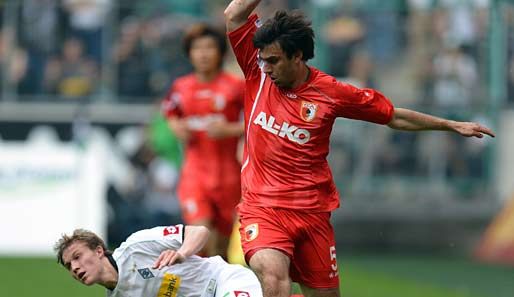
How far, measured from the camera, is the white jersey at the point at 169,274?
7.95 meters

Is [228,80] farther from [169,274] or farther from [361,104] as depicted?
[169,274]

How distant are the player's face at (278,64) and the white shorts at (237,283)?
4.24ft

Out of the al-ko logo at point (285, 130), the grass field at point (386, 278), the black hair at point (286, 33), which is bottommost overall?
the grass field at point (386, 278)

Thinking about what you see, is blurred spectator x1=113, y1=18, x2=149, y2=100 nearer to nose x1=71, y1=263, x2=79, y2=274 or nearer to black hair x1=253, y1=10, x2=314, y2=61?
black hair x1=253, y1=10, x2=314, y2=61

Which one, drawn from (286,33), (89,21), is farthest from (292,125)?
(89,21)

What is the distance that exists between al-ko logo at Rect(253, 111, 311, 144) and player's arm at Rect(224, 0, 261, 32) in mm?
629

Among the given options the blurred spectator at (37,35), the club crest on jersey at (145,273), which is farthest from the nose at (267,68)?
the blurred spectator at (37,35)

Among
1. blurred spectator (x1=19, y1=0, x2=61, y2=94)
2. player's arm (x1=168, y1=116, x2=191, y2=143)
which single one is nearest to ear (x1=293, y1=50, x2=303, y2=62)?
player's arm (x1=168, y1=116, x2=191, y2=143)

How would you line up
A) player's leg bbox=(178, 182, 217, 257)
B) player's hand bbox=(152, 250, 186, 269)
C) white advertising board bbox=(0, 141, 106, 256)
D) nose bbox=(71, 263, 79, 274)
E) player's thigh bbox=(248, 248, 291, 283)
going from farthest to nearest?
white advertising board bbox=(0, 141, 106, 256), player's leg bbox=(178, 182, 217, 257), player's thigh bbox=(248, 248, 291, 283), player's hand bbox=(152, 250, 186, 269), nose bbox=(71, 263, 79, 274)

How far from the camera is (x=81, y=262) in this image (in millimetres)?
7492

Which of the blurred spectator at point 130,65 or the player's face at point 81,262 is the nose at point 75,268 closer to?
the player's face at point 81,262

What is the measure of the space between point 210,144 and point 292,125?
374 cm

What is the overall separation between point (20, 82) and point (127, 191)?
8.39 ft

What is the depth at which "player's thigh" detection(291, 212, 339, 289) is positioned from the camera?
8516mm
